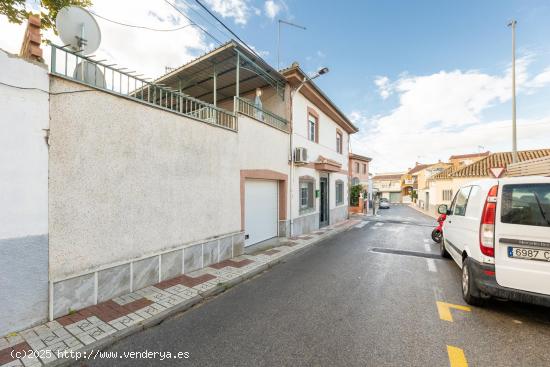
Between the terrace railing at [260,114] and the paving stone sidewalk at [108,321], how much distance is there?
454cm

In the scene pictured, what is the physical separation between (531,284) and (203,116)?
6894 millimetres

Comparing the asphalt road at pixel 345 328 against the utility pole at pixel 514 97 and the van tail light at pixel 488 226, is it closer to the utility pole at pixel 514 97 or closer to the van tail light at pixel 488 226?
the van tail light at pixel 488 226

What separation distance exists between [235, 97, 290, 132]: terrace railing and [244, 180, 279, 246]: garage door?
213cm

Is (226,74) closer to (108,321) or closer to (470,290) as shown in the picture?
(108,321)

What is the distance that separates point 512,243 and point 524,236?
0.51 ft

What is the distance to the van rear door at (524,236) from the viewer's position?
284 centimetres

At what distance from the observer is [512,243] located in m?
2.99

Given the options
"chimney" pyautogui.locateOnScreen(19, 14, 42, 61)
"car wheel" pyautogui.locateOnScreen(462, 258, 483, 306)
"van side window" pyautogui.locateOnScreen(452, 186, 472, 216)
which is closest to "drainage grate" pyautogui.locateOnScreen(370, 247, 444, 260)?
"van side window" pyautogui.locateOnScreen(452, 186, 472, 216)

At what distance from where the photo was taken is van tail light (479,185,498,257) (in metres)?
3.14

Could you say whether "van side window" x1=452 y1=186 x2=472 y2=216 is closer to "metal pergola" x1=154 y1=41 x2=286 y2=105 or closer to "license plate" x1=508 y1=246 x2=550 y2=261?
"license plate" x1=508 y1=246 x2=550 y2=261

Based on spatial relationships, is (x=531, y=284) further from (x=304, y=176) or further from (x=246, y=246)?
(x=304, y=176)

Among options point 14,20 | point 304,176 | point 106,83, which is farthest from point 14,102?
point 304,176

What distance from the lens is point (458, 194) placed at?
Answer: 5.20 m

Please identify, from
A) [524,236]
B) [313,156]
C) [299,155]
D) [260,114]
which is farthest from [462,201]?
[313,156]
